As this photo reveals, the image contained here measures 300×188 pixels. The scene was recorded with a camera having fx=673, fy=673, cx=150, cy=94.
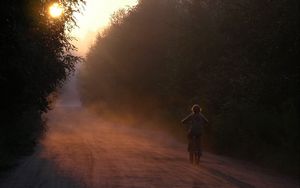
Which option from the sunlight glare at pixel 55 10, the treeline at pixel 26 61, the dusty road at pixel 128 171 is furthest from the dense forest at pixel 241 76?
the sunlight glare at pixel 55 10

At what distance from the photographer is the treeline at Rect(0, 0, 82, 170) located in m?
15.6

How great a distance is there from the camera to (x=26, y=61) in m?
19.1

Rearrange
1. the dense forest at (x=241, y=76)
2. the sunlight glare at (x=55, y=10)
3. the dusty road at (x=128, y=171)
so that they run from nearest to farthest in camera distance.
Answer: the dusty road at (x=128, y=171) → the sunlight glare at (x=55, y=10) → the dense forest at (x=241, y=76)

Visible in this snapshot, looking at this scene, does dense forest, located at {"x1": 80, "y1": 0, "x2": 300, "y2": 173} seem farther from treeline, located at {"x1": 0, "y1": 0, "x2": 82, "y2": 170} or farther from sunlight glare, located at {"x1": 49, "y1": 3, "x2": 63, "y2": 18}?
sunlight glare, located at {"x1": 49, "y1": 3, "x2": 63, "y2": 18}

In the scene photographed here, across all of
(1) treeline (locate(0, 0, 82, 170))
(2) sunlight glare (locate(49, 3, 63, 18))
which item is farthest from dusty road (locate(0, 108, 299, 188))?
(2) sunlight glare (locate(49, 3, 63, 18))

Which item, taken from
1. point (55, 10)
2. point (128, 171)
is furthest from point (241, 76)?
point (128, 171)

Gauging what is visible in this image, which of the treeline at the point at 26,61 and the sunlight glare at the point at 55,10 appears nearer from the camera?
the treeline at the point at 26,61

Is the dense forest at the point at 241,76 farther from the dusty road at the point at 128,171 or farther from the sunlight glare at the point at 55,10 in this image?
the sunlight glare at the point at 55,10

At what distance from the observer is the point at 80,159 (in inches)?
896

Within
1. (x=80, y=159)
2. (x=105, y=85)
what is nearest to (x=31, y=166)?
(x=80, y=159)

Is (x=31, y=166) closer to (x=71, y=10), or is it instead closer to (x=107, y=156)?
(x=107, y=156)

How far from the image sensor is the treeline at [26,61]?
616 inches

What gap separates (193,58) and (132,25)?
71.1ft

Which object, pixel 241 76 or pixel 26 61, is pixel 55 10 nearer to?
pixel 26 61
